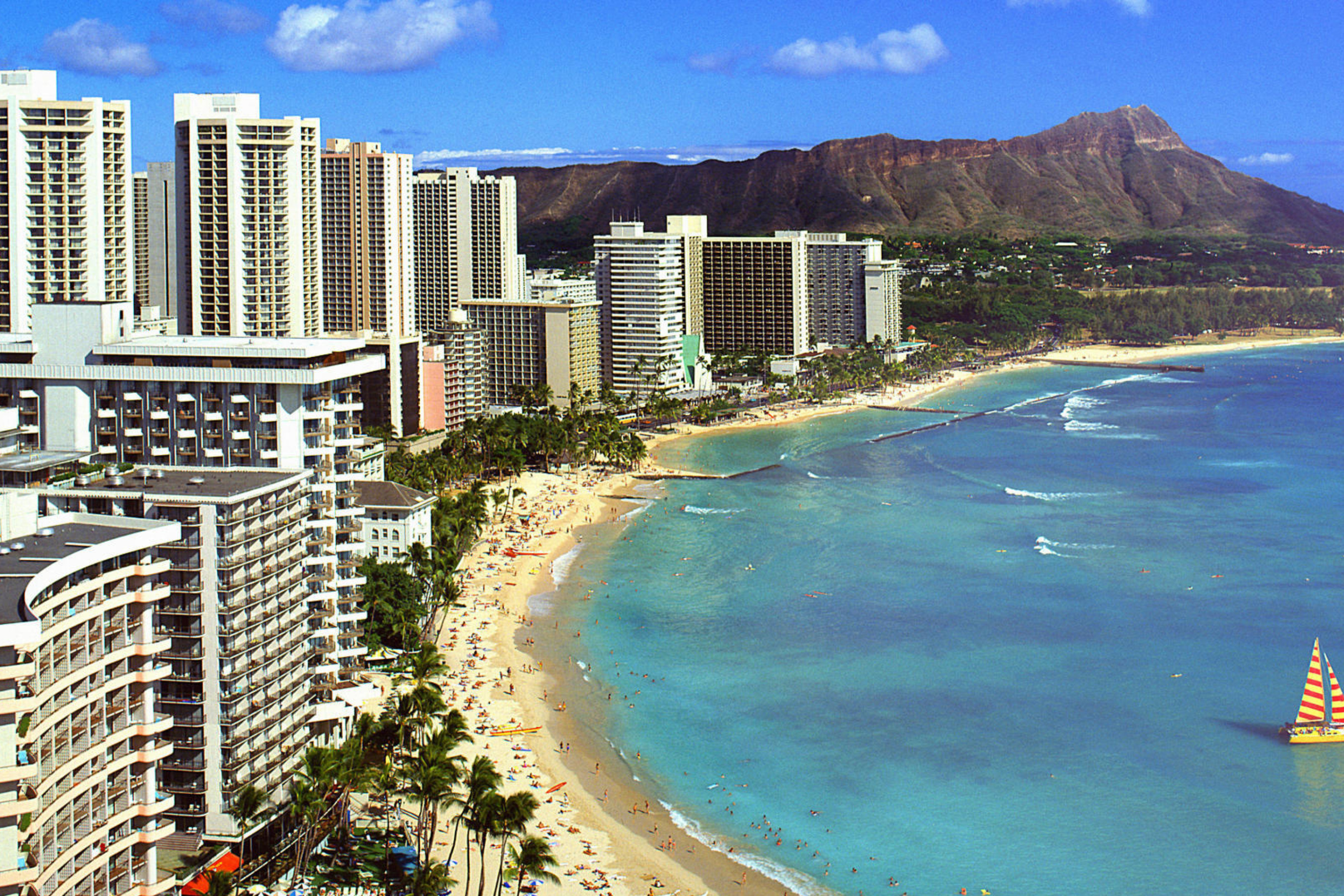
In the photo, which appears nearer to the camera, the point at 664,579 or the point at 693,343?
the point at 664,579

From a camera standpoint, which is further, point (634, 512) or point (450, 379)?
point (450, 379)

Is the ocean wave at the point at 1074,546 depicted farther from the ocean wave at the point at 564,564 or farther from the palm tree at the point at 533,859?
the palm tree at the point at 533,859

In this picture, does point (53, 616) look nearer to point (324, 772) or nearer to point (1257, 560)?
point (324, 772)

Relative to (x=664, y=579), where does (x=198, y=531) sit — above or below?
above

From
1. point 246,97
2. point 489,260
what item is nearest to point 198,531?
point 246,97

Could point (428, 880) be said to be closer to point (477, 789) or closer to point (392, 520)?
point (477, 789)

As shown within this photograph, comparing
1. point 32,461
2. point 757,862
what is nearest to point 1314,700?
point 757,862
